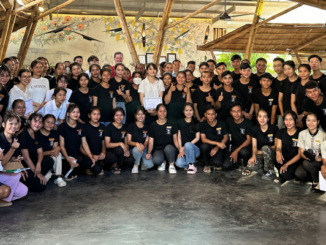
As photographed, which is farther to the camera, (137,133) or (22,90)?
(137,133)

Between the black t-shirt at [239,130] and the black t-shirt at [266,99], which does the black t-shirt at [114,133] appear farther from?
the black t-shirt at [266,99]

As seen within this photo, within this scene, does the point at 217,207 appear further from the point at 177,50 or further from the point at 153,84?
the point at 177,50

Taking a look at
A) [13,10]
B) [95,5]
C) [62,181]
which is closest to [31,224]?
[62,181]

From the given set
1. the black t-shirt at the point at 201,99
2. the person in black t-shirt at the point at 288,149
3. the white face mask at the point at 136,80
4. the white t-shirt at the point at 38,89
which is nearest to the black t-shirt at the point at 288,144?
the person in black t-shirt at the point at 288,149

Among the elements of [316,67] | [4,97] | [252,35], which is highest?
[252,35]

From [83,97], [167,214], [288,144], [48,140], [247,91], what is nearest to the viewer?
[167,214]

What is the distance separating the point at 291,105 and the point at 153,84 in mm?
2218

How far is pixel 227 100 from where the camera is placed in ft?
18.4

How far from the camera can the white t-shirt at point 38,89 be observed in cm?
507

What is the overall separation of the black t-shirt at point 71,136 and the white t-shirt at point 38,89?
595 mm

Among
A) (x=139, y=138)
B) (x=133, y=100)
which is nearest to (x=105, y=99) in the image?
(x=133, y=100)

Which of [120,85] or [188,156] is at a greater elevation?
[120,85]

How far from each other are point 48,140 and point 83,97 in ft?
3.38

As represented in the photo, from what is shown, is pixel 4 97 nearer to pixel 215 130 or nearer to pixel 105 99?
pixel 105 99
